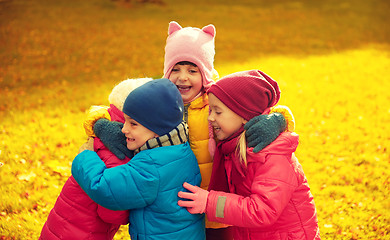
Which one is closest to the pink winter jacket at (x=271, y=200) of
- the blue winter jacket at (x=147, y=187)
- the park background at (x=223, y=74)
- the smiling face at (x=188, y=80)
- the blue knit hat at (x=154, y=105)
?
the blue winter jacket at (x=147, y=187)

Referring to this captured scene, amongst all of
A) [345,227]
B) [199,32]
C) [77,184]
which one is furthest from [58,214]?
[345,227]

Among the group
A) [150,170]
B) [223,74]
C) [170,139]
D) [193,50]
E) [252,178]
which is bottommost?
[223,74]

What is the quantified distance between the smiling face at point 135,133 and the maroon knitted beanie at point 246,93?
1.80 ft

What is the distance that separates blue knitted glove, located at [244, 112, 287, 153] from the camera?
7.82 feet

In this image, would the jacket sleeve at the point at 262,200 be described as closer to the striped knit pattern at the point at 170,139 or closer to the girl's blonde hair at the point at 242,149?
the girl's blonde hair at the point at 242,149

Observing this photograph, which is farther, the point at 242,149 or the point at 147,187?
the point at 242,149

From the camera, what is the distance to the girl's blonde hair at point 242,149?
2.44m

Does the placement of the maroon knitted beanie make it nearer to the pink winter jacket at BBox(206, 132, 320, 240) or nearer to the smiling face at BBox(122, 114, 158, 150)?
the pink winter jacket at BBox(206, 132, 320, 240)

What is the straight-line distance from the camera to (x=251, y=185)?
97.4 inches

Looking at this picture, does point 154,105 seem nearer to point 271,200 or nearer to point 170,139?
point 170,139

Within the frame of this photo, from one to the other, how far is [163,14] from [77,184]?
16.7 m

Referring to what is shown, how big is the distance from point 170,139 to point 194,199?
42 centimetres

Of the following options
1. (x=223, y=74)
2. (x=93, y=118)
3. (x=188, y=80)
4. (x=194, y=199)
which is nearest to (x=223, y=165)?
(x=194, y=199)

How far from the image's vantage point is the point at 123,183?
2.27 m
